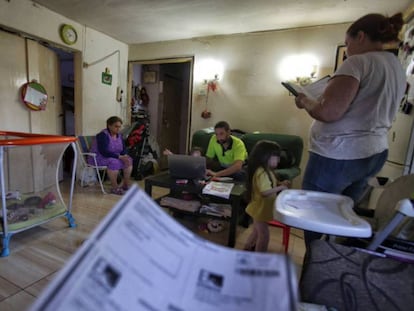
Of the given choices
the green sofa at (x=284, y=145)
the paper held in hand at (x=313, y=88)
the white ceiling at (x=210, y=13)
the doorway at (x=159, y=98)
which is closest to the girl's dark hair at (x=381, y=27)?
the paper held in hand at (x=313, y=88)

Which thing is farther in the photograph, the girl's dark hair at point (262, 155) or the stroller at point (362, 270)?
the girl's dark hair at point (262, 155)

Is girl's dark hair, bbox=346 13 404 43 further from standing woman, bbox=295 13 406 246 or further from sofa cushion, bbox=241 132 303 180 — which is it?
sofa cushion, bbox=241 132 303 180

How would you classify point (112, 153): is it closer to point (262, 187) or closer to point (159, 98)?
point (159, 98)

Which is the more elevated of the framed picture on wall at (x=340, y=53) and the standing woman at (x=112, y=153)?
the framed picture on wall at (x=340, y=53)

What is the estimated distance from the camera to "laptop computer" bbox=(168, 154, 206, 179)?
1880mm

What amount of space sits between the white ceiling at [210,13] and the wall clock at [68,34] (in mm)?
128

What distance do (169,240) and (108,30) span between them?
3.70m

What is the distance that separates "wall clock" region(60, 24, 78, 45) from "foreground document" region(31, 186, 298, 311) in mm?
3348

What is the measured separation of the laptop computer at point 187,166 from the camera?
1880 mm

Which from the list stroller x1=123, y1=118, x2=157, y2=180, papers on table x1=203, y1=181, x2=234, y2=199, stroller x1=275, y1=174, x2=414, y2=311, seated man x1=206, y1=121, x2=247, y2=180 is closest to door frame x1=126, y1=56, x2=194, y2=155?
stroller x1=123, y1=118, x2=157, y2=180

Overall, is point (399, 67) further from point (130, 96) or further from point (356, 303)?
point (130, 96)

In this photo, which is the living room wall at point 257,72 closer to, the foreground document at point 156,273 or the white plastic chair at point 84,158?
the white plastic chair at point 84,158

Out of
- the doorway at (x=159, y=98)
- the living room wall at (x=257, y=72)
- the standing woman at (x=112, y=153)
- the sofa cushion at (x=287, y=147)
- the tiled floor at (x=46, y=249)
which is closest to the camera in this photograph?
the tiled floor at (x=46, y=249)

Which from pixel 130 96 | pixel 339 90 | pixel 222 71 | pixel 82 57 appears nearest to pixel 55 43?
pixel 82 57
